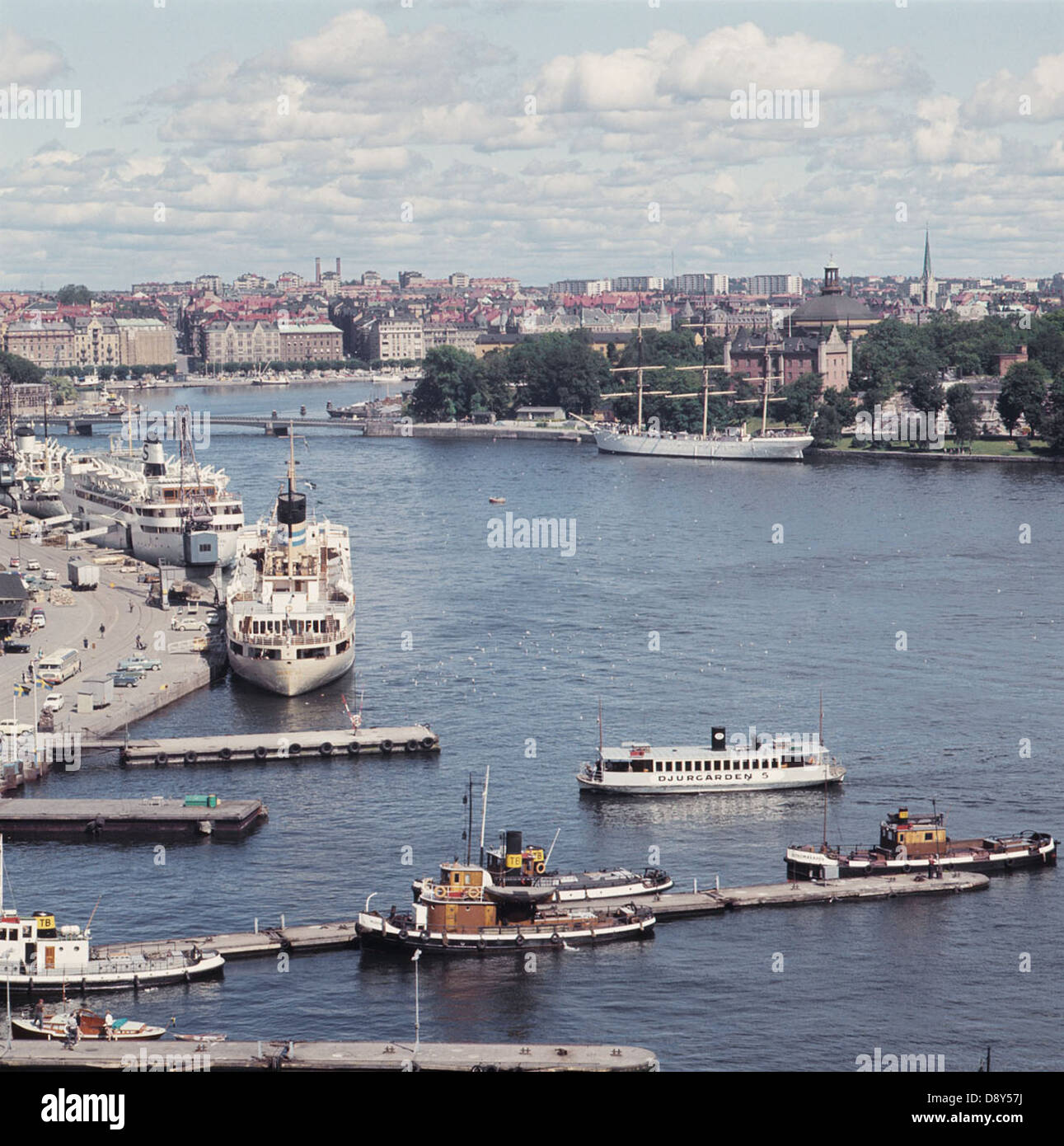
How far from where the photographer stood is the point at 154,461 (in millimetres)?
68375

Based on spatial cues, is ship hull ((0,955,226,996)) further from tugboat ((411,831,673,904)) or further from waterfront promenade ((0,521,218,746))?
waterfront promenade ((0,521,218,746))

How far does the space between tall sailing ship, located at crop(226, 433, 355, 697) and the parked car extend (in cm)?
138

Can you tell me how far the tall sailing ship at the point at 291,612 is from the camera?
44.1m

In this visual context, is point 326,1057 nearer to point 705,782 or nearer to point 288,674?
point 705,782

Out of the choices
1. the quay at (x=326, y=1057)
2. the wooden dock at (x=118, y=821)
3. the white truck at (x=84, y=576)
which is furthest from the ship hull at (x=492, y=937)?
the white truck at (x=84, y=576)

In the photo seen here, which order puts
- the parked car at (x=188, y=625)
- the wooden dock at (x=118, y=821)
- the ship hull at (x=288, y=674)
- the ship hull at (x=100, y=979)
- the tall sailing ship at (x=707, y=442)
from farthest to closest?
the tall sailing ship at (x=707, y=442)
the parked car at (x=188, y=625)
the ship hull at (x=288, y=674)
the wooden dock at (x=118, y=821)
the ship hull at (x=100, y=979)

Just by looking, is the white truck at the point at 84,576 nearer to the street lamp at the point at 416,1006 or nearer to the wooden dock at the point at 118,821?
the wooden dock at the point at 118,821

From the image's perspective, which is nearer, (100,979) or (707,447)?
(100,979)

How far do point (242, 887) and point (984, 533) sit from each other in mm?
42580

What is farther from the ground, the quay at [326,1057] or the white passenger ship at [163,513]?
the white passenger ship at [163,513]

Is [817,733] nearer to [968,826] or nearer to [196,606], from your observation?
[968,826]

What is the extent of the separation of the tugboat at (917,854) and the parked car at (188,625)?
2179 cm

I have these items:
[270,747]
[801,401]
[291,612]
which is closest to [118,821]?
[270,747]

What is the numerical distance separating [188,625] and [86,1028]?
2602cm
